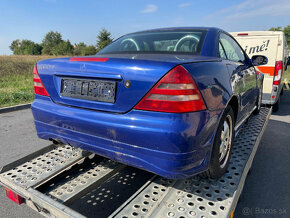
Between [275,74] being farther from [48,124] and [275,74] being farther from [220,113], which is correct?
[48,124]

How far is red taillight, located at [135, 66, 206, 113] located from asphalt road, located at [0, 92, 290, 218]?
1.32m

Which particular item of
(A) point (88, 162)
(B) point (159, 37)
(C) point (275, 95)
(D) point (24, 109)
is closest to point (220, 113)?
(B) point (159, 37)

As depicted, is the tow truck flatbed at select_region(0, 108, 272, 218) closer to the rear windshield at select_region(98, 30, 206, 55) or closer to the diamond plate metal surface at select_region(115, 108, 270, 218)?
the diamond plate metal surface at select_region(115, 108, 270, 218)

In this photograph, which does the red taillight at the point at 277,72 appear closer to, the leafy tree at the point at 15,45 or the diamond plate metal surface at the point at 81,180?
the diamond plate metal surface at the point at 81,180

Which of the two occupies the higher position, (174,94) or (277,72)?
(174,94)

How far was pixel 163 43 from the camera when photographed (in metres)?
2.40

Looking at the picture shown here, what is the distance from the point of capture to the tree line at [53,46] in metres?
70.8

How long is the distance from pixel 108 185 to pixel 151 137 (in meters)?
1.35

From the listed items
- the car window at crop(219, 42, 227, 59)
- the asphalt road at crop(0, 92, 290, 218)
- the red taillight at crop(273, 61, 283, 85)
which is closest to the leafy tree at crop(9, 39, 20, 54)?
the asphalt road at crop(0, 92, 290, 218)

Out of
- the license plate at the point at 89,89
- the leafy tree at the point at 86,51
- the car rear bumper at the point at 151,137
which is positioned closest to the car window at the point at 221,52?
the car rear bumper at the point at 151,137

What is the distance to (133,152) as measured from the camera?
1638 millimetres

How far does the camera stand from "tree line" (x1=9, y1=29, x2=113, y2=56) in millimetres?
70812

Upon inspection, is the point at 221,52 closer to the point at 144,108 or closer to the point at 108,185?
the point at 144,108

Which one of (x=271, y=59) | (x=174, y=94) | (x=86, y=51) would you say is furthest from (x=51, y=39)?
(x=174, y=94)
